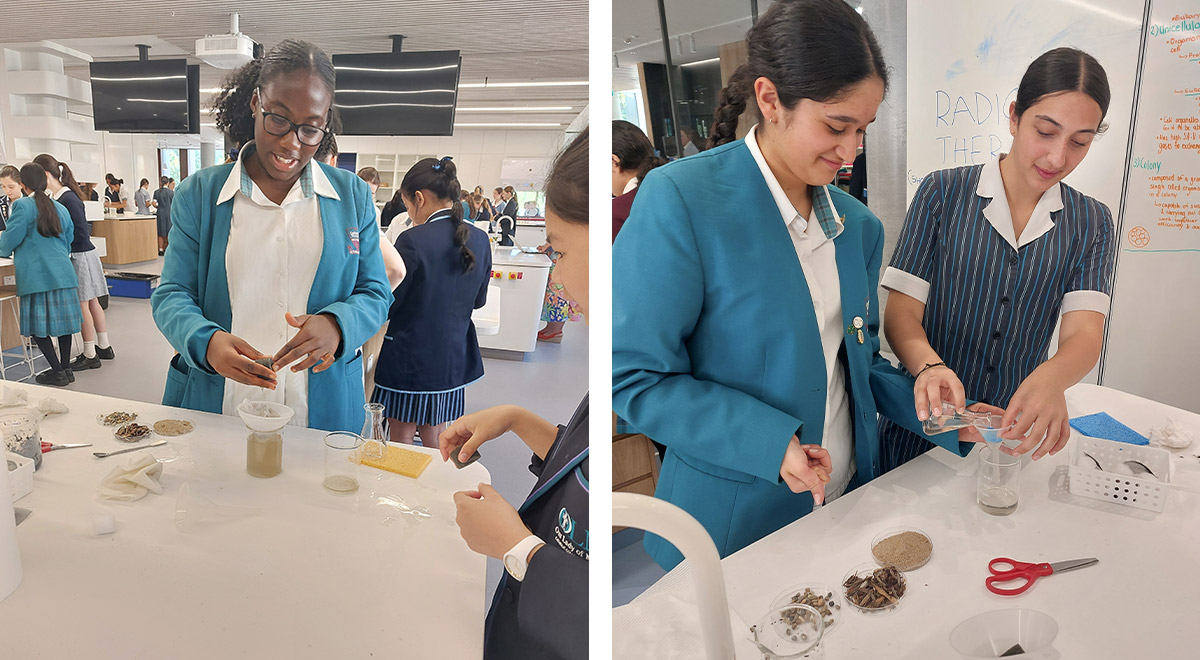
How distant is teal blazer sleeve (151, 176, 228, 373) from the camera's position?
0.84 meters

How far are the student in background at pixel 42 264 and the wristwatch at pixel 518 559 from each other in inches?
25.3

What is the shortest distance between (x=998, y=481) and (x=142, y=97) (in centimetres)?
116

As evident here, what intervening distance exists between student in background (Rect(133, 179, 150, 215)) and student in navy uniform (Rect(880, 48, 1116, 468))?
917 millimetres

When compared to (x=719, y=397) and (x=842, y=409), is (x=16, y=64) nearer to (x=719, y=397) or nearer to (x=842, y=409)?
(x=719, y=397)

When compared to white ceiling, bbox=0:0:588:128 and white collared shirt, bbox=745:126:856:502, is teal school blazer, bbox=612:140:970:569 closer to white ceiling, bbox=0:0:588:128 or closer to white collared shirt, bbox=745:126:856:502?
white collared shirt, bbox=745:126:856:502

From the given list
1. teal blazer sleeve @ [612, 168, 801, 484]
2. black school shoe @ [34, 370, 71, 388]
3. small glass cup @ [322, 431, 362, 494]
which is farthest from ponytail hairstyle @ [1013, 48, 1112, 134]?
black school shoe @ [34, 370, 71, 388]

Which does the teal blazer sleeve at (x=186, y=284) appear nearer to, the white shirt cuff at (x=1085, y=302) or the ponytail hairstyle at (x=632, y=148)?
the ponytail hairstyle at (x=632, y=148)

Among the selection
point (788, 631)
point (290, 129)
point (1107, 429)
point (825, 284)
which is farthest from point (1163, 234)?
point (290, 129)

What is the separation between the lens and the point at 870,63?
74 centimetres

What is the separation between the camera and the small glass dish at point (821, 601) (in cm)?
74

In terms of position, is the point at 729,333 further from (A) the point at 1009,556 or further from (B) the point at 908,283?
(A) the point at 1009,556

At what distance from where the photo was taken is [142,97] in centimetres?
88

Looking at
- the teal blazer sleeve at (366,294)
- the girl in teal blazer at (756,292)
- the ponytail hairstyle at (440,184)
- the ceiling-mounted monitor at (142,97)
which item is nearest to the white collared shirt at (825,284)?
the girl in teal blazer at (756,292)

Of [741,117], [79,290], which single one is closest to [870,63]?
[741,117]
